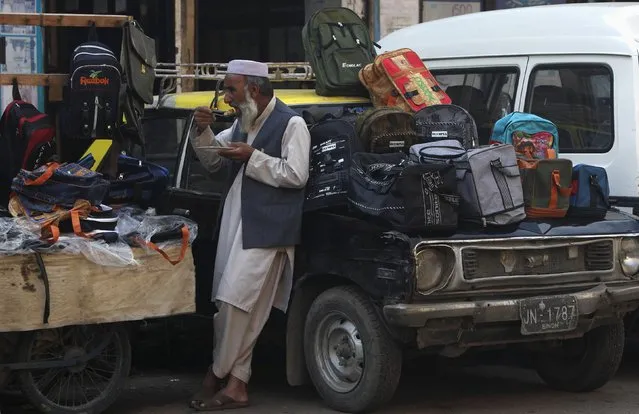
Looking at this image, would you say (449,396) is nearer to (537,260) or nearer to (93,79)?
(537,260)

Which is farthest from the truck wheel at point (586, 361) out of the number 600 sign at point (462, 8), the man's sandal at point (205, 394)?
the number 600 sign at point (462, 8)

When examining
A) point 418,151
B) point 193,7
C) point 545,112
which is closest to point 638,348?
point 545,112

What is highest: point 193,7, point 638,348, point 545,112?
point 193,7

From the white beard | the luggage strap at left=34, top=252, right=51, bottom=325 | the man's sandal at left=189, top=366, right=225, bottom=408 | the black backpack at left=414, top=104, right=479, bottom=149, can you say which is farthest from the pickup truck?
the luggage strap at left=34, top=252, right=51, bottom=325

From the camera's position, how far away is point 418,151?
629cm

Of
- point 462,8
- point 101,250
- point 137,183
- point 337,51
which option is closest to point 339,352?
point 101,250

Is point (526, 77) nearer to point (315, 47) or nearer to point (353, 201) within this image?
point (315, 47)

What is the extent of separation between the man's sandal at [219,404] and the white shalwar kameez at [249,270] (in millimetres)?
132

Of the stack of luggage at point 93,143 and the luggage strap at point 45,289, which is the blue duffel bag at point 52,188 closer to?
the stack of luggage at point 93,143

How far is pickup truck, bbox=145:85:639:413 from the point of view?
5.99m

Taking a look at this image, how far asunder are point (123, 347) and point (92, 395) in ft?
0.99

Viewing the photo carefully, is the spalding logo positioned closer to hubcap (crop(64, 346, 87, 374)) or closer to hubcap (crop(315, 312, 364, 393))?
hubcap (crop(64, 346, 87, 374))

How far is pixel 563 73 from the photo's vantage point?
7727mm

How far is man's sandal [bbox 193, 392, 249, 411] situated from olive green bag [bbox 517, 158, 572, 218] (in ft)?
6.39
